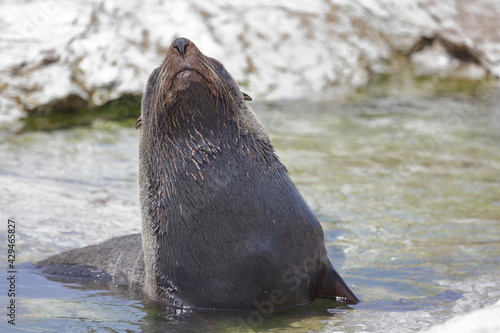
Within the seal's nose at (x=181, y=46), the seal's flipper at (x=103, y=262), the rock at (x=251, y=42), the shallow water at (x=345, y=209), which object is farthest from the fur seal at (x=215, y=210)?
the rock at (x=251, y=42)

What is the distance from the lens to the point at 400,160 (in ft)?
31.3

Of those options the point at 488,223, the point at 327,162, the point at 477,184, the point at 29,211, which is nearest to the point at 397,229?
the point at 488,223

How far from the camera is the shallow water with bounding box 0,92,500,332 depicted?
14.9ft

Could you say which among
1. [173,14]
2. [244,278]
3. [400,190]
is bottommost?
[244,278]

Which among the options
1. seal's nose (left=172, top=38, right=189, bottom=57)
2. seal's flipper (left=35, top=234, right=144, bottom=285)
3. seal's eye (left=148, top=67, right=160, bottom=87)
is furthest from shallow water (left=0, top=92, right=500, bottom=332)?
seal's nose (left=172, top=38, right=189, bottom=57)

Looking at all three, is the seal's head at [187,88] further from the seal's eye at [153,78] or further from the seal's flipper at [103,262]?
the seal's flipper at [103,262]

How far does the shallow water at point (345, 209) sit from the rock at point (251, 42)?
97 centimetres

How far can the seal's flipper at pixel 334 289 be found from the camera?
15.9 ft

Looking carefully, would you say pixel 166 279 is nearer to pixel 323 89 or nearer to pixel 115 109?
pixel 115 109

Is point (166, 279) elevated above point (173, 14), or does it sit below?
below

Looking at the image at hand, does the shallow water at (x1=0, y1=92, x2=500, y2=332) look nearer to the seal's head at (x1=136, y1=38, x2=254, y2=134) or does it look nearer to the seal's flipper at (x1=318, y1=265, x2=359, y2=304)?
the seal's flipper at (x1=318, y1=265, x2=359, y2=304)

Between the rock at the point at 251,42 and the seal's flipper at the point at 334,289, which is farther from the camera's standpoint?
the rock at the point at 251,42

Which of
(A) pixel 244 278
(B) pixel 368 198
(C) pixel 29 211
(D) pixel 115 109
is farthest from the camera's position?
(D) pixel 115 109

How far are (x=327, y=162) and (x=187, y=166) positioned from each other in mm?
4983
